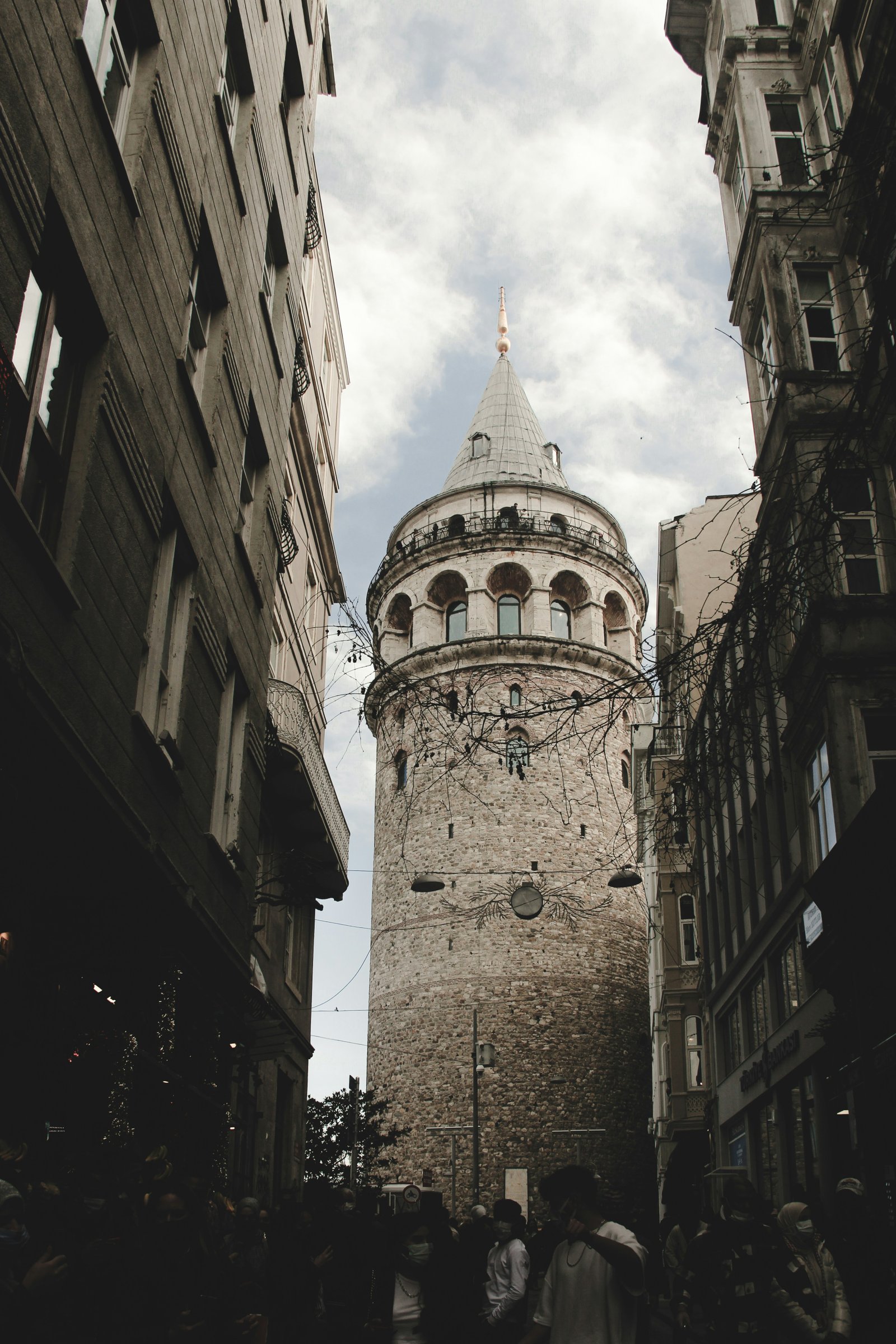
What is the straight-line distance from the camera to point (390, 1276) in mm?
7582

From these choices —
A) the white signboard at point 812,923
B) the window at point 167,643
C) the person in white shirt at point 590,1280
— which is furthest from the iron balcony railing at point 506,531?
the person in white shirt at point 590,1280

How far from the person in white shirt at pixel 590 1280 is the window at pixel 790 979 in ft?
37.5

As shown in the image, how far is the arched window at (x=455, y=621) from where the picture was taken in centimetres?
4328

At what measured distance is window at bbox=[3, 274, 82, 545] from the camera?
6902 mm

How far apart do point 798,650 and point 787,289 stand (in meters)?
5.05

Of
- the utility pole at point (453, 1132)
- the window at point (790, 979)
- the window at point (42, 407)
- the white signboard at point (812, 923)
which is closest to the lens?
the window at point (42, 407)

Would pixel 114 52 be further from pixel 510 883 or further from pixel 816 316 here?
pixel 510 883

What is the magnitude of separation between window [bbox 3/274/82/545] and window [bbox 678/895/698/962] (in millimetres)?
24460

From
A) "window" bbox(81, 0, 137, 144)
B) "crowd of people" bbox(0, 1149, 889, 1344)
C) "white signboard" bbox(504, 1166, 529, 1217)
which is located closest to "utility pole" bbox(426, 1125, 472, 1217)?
"white signboard" bbox(504, 1166, 529, 1217)

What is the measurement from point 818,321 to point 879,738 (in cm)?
580

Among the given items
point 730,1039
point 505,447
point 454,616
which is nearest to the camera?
point 730,1039

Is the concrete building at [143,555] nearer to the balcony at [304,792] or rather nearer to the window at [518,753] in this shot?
the balcony at [304,792]

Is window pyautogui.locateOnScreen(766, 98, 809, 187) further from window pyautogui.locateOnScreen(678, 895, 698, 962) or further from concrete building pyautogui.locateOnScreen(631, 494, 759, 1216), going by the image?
window pyautogui.locateOnScreen(678, 895, 698, 962)

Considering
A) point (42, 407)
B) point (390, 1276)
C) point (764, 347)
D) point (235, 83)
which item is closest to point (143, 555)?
point (42, 407)
